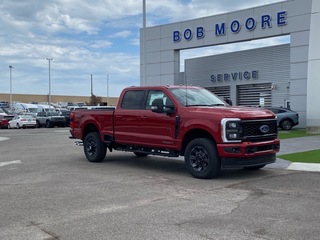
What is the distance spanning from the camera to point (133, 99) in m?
11.4

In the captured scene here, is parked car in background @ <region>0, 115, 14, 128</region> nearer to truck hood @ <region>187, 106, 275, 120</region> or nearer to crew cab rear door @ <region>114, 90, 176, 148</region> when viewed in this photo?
crew cab rear door @ <region>114, 90, 176, 148</region>

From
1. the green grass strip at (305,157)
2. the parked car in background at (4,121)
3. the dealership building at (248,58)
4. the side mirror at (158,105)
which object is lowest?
the parked car in background at (4,121)

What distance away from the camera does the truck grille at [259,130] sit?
912cm

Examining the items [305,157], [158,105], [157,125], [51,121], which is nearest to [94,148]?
[157,125]

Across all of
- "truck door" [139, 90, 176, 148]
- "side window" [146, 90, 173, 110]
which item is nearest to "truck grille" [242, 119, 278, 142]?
"truck door" [139, 90, 176, 148]

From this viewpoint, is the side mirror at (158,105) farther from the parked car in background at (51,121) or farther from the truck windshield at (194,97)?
the parked car in background at (51,121)

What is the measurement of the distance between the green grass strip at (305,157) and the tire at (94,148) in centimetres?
542

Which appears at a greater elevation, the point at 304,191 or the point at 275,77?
the point at 275,77

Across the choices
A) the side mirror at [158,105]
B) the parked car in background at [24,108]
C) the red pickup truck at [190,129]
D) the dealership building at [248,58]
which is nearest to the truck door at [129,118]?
the red pickup truck at [190,129]

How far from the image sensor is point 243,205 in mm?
6926

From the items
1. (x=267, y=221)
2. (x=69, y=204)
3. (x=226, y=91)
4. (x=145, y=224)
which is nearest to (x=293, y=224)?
(x=267, y=221)

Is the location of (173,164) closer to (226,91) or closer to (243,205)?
(243,205)

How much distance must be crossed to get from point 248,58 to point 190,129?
25188 mm

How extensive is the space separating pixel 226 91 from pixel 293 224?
30251 millimetres
